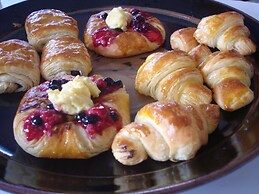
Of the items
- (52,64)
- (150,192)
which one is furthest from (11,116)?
(150,192)

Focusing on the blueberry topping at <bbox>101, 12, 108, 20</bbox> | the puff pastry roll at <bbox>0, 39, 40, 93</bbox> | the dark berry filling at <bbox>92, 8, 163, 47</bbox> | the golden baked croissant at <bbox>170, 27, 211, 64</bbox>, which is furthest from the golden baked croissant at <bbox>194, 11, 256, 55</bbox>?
the puff pastry roll at <bbox>0, 39, 40, 93</bbox>

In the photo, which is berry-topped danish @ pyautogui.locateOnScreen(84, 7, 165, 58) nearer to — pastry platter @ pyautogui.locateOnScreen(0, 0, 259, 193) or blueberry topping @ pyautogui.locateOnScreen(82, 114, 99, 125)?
pastry platter @ pyautogui.locateOnScreen(0, 0, 259, 193)

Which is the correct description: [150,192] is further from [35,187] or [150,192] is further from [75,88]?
[75,88]

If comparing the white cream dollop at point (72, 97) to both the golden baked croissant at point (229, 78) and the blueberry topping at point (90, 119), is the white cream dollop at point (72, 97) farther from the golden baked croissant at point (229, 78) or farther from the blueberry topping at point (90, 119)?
the golden baked croissant at point (229, 78)

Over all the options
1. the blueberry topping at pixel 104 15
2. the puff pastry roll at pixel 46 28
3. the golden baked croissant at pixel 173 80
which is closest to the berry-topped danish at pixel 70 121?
the golden baked croissant at pixel 173 80

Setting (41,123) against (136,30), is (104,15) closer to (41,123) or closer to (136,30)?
(136,30)

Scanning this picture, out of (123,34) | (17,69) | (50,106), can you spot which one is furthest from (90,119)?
(123,34)

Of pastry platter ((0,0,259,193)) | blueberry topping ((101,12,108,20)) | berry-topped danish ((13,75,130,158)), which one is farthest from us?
blueberry topping ((101,12,108,20))

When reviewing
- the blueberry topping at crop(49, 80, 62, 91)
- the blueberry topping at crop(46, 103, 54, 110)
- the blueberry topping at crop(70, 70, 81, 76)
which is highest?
the blueberry topping at crop(46, 103, 54, 110)
